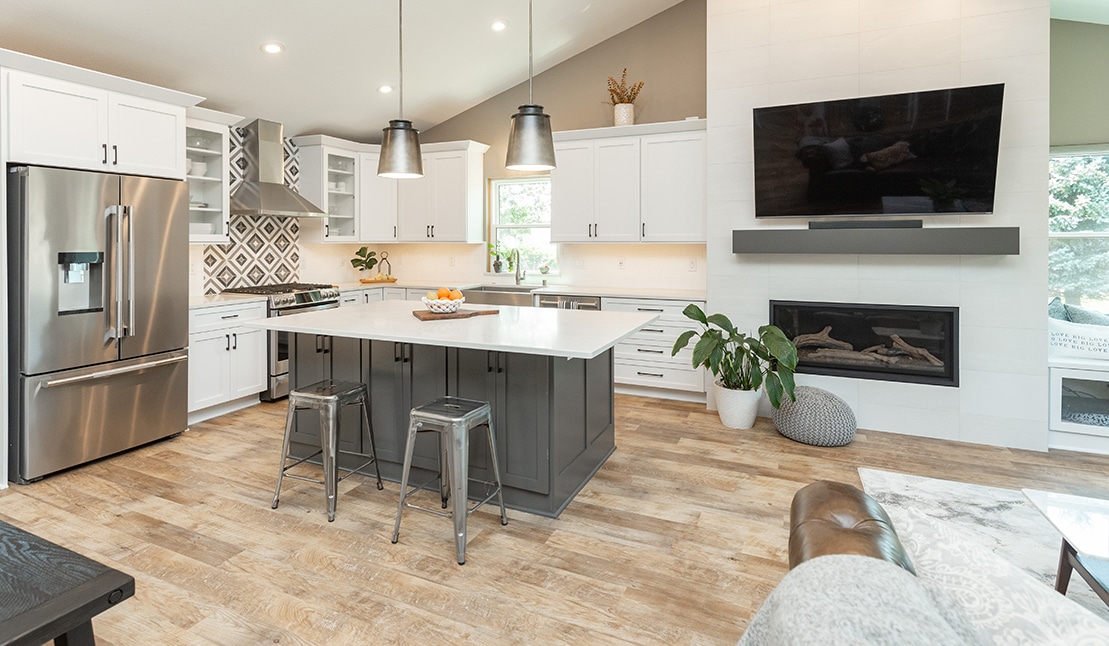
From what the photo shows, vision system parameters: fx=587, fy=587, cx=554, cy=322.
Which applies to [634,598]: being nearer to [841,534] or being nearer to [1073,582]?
[841,534]

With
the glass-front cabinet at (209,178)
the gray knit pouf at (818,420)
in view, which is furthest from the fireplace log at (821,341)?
the glass-front cabinet at (209,178)

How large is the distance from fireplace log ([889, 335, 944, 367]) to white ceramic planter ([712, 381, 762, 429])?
102 centimetres

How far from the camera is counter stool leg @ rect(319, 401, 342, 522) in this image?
2.81 m

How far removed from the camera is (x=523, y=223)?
20.3 feet

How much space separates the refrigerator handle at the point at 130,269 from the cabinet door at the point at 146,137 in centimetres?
31

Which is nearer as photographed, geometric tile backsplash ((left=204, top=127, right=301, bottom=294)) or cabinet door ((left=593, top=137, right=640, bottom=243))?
geometric tile backsplash ((left=204, top=127, right=301, bottom=294))

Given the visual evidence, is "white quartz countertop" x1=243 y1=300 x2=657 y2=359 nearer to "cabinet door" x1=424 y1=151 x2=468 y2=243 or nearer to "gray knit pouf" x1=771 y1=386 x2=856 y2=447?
"gray knit pouf" x1=771 y1=386 x2=856 y2=447

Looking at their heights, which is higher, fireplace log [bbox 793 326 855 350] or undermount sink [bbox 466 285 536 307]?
undermount sink [bbox 466 285 536 307]

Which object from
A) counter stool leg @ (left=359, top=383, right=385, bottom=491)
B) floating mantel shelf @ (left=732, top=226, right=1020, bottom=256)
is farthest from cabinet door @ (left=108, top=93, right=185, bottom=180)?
floating mantel shelf @ (left=732, top=226, right=1020, bottom=256)

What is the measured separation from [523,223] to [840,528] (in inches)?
211

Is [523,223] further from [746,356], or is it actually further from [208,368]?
[208,368]

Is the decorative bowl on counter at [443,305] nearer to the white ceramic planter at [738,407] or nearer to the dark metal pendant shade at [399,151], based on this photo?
the dark metal pendant shade at [399,151]

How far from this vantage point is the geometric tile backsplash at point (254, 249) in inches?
200

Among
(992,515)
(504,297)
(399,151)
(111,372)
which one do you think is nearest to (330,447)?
(399,151)
